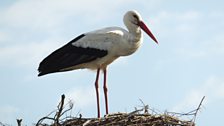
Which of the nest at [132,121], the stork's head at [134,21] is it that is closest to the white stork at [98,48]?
the stork's head at [134,21]

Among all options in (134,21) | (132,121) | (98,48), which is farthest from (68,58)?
(132,121)

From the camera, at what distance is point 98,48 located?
12023 mm

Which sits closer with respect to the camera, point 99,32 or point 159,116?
point 159,116

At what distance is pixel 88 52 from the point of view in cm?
1214

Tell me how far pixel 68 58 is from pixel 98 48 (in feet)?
1.88

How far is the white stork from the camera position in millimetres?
11891

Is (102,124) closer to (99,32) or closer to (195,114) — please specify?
(195,114)

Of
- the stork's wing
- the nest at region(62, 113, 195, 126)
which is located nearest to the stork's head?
the stork's wing

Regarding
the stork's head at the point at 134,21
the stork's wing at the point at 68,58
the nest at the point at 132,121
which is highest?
the stork's head at the point at 134,21

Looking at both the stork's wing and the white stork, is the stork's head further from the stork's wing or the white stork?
the stork's wing

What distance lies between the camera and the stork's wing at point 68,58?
39.5ft

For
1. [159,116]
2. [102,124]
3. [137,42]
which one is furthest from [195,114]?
[137,42]

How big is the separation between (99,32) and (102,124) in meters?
3.19

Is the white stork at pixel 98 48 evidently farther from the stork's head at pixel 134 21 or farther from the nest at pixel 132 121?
the nest at pixel 132 121
